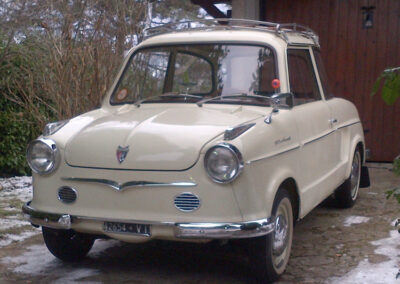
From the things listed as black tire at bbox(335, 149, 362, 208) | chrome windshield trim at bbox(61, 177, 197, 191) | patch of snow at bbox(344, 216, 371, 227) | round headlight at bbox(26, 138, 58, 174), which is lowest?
patch of snow at bbox(344, 216, 371, 227)

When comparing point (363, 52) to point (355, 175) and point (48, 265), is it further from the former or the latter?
point (48, 265)

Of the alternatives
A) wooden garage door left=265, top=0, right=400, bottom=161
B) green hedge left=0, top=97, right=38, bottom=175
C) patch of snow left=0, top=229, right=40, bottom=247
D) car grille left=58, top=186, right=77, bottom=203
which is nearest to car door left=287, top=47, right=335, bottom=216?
car grille left=58, top=186, right=77, bottom=203

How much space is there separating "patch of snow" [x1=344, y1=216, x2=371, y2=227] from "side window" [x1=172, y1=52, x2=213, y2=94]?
2.20 m

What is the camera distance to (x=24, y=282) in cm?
511

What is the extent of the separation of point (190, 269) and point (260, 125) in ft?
4.45

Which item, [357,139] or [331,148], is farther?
[357,139]

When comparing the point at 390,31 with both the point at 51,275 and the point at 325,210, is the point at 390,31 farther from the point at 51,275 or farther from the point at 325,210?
the point at 51,275

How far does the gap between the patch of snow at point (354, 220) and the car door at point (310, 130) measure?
0.65 m

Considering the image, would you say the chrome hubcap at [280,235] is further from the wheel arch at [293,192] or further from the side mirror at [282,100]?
the side mirror at [282,100]

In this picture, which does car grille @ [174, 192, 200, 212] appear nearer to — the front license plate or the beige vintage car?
the beige vintage car

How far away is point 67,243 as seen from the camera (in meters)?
5.48

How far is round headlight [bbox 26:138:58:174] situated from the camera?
4902 mm

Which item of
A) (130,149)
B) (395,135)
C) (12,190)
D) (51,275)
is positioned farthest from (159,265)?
(395,135)

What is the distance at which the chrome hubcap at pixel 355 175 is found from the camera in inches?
296
